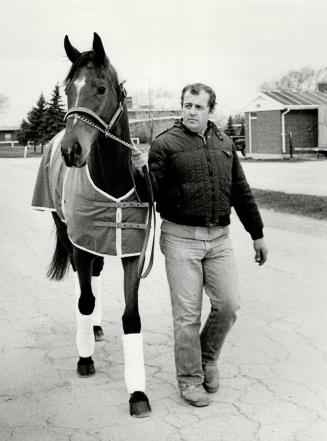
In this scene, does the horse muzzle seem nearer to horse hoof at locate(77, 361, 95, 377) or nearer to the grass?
horse hoof at locate(77, 361, 95, 377)

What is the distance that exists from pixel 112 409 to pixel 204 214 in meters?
1.28

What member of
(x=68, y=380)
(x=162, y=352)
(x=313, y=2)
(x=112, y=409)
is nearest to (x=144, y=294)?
(x=162, y=352)

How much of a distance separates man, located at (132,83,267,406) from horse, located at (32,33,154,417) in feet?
0.55

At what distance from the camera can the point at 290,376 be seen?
4.07 m

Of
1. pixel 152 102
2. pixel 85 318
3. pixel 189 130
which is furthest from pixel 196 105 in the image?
pixel 152 102

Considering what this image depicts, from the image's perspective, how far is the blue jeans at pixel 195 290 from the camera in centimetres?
368

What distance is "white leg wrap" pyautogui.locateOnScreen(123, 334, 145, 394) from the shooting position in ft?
12.1

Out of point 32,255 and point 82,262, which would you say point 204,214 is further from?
point 32,255

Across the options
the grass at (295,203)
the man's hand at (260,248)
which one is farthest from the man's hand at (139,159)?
the grass at (295,203)

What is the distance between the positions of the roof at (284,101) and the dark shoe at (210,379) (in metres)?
29.1

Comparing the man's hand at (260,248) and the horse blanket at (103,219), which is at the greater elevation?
the horse blanket at (103,219)

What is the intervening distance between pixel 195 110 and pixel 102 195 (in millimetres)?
771

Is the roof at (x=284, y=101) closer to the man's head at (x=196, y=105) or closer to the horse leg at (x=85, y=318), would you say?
the horse leg at (x=85, y=318)

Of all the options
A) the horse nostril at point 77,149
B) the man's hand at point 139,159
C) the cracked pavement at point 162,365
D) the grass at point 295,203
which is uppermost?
the horse nostril at point 77,149
